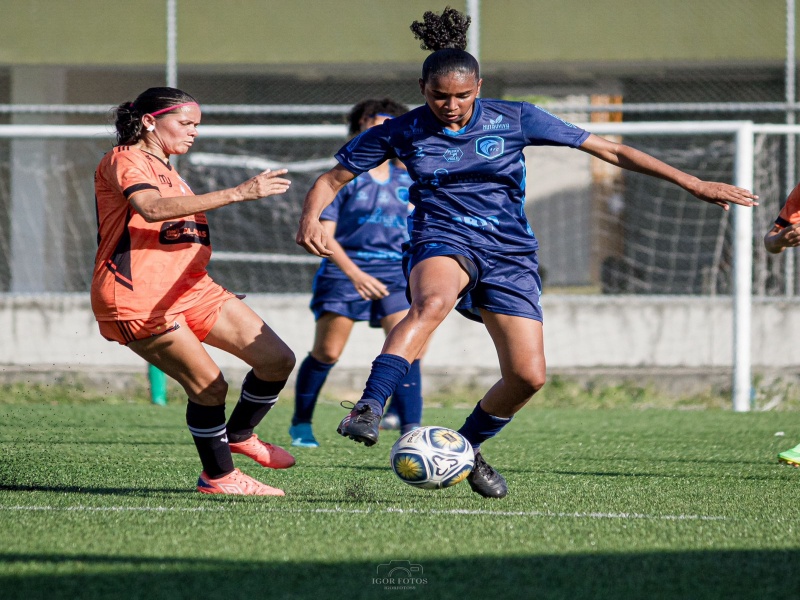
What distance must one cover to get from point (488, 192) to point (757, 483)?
184 centimetres

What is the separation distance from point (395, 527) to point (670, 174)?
74.0 inches

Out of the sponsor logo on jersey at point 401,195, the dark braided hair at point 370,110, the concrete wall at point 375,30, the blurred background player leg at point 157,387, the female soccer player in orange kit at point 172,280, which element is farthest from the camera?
the concrete wall at point 375,30

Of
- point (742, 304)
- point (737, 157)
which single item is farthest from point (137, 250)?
point (737, 157)

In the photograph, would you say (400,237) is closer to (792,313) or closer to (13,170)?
(792,313)

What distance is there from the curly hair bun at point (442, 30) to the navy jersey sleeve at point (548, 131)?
56cm

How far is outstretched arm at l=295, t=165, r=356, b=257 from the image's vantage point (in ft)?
15.1

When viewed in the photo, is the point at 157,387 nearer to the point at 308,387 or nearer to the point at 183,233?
the point at 308,387

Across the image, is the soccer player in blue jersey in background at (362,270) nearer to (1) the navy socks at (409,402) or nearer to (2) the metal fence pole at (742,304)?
(1) the navy socks at (409,402)

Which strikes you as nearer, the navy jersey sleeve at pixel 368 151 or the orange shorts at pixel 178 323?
the orange shorts at pixel 178 323

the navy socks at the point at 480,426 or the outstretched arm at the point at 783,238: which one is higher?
the outstretched arm at the point at 783,238

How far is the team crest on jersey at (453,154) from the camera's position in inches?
184

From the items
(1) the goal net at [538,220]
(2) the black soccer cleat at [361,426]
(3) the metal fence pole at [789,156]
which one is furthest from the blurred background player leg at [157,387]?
(2) the black soccer cleat at [361,426]

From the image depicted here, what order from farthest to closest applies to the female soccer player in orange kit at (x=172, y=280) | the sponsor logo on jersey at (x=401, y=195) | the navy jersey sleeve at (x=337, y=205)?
the sponsor logo on jersey at (x=401, y=195) < the navy jersey sleeve at (x=337, y=205) < the female soccer player in orange kit at (x=172, y=280)

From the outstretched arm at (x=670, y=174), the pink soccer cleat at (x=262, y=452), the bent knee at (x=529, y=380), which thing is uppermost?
the outstretched arm at (x=670, y=174)
